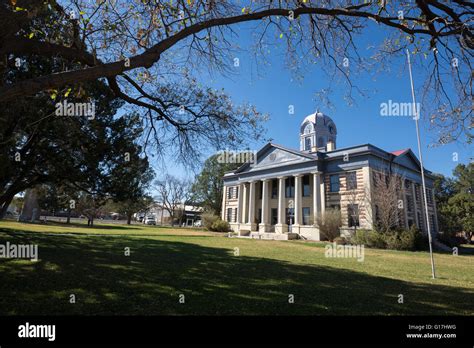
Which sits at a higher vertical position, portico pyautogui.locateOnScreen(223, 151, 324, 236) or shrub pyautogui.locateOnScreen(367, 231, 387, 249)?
portico pyautogui.locateOnScreen(223, 151, 324, 236)

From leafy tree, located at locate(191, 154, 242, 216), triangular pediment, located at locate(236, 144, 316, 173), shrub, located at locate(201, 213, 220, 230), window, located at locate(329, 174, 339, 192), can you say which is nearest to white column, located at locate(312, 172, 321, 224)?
window, located at locate(329, 174, 339, 192)

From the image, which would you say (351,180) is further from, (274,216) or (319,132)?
(319,132)

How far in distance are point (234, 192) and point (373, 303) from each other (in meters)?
46.2

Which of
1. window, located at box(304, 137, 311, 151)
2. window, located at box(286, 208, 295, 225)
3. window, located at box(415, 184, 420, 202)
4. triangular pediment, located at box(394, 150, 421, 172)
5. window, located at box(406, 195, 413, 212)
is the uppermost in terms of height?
window, located at box(304, 137, 311, 151)

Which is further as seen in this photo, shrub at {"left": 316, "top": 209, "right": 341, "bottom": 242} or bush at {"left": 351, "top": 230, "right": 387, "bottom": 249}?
shrub at {"left": 316, "top": 209, "right": 341, "bottom": 242}

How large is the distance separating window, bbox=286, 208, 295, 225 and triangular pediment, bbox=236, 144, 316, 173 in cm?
658

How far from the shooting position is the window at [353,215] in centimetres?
3119

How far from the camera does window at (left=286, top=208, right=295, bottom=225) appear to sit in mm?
40406

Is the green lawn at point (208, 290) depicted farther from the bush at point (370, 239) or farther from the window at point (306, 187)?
the window at point (306, 187)

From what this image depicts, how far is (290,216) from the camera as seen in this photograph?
40.8 metres

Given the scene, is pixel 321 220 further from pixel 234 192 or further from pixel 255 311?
pixel 255 311

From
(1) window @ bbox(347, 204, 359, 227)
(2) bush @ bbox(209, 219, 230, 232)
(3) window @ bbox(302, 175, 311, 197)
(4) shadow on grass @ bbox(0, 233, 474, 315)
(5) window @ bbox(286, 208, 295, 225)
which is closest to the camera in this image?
(4) shadow on grass @ bbox(0, 233, 474, 315)

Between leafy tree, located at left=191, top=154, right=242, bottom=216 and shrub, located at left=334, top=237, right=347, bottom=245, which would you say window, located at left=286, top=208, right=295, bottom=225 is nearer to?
shrub, located at left=334, top=237, right=347, bottom=245

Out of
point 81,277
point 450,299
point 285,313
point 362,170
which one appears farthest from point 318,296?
point 362,170
